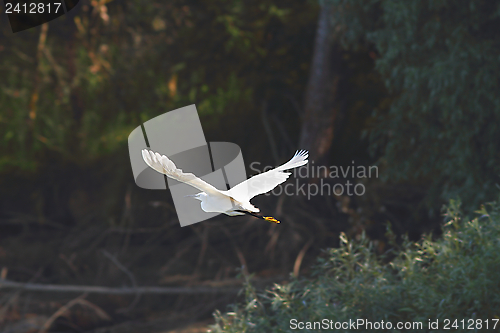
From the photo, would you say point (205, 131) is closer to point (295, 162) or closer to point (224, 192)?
point (295, 162)

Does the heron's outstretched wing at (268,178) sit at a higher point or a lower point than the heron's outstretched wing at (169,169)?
lower

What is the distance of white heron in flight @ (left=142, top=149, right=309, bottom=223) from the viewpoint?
1.58 m

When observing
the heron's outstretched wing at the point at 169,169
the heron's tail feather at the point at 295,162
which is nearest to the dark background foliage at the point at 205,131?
the heron's tail feather at the point at 295,162

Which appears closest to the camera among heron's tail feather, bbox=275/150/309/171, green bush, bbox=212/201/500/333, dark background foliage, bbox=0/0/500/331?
heron's tail feather, bbox=275/150/309/171

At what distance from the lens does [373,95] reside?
22.6ft

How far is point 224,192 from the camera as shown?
171 centimetres

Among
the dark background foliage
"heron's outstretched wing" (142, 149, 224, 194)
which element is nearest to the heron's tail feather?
"heron's outstretched wing" (142, 149, 224, 194)

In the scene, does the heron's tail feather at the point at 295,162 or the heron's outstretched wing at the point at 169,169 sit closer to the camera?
the heron's outstretched wing at the point at 169,169

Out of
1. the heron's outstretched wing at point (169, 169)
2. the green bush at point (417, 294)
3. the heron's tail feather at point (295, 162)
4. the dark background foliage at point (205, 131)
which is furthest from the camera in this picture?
the dark background foliage at point (205, 131)

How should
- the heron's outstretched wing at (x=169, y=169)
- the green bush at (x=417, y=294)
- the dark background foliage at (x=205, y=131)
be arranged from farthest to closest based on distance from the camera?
the dark background foliage at (x=205, y=131) → the green bush at (x=417, y=294) → the heron's outstretched wing at (x=169, y=169)

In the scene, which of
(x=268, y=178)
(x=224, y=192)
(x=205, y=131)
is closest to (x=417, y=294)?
(x=268, y=178)

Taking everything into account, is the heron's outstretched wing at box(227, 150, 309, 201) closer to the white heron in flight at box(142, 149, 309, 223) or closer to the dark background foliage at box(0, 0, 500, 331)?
the white heron in flight at box(142, 149, 309, 223)

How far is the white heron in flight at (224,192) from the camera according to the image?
62.0 inches

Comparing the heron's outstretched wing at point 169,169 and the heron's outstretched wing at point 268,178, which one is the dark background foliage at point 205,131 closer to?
the heron's outstretched wing at point 268,178
